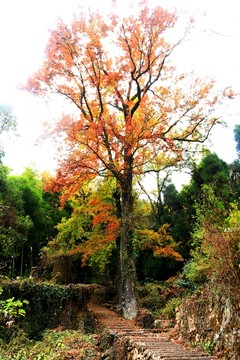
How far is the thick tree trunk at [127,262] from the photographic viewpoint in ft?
45.8

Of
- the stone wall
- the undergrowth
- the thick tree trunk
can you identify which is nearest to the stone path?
the stone wall

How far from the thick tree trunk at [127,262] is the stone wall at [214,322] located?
499 cm

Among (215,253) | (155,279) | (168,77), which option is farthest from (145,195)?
(215,253)

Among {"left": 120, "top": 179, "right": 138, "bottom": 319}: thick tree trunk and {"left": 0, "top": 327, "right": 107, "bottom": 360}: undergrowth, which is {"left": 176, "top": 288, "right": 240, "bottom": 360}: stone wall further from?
{"left": 120, "top": 179, "right": 138, "bottom": 319}: thick tree trunk

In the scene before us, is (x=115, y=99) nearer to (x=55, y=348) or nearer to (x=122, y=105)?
(x=122, y=105)

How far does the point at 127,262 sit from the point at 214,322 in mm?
7351

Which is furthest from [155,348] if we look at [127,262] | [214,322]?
[127,262]

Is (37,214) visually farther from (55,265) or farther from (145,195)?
(145,195)

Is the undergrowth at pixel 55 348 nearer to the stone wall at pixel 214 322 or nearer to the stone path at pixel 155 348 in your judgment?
the stone path at pixel 155 348

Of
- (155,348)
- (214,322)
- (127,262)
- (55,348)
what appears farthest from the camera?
(127,262)

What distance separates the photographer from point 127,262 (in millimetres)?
14492

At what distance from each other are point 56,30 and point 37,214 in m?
11.2

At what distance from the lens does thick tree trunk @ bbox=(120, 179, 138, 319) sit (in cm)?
1395

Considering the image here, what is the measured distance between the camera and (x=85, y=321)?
543 inches
